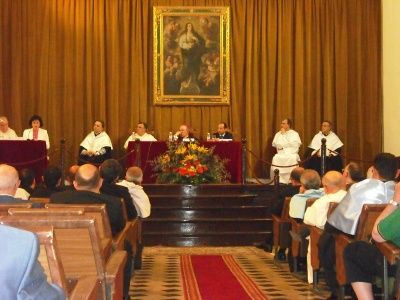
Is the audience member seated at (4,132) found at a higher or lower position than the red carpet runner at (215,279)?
higher

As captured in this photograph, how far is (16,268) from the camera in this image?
173cm

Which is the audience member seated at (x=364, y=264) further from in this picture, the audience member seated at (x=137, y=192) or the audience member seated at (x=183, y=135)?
the audience member seated at (x=183, y=135)

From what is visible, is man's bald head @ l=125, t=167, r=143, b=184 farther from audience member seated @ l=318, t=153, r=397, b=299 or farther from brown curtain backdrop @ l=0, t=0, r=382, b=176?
brown curtain backdrop @ l=0, t=0, r=382, b=176

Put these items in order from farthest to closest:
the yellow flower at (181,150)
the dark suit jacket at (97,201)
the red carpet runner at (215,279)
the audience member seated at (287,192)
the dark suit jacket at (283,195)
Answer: the yellow flower at (181,150) → the dark suit jacket at (283,195) → the audience member seated at (287,192) → the red carpet runner at (215,279) → the dark suit jacket at (97,201)

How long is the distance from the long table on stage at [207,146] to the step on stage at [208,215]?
104 cm

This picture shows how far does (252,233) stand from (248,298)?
18.9ft

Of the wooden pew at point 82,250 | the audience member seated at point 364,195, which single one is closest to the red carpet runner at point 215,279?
the audience member seated at point 364,195

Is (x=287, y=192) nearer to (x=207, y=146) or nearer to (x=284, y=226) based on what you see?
(x=284, y=226)

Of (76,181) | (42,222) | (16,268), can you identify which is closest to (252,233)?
(76,181)

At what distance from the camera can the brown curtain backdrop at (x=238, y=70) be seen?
55.4 feet

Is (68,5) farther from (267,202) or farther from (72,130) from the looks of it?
(267,202)

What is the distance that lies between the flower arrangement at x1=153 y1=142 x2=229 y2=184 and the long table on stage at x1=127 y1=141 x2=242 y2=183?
50cm

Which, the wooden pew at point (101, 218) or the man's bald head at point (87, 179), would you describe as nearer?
the wooden pew at point (101, 218)

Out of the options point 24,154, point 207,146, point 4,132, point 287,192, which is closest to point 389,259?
point 287,192
